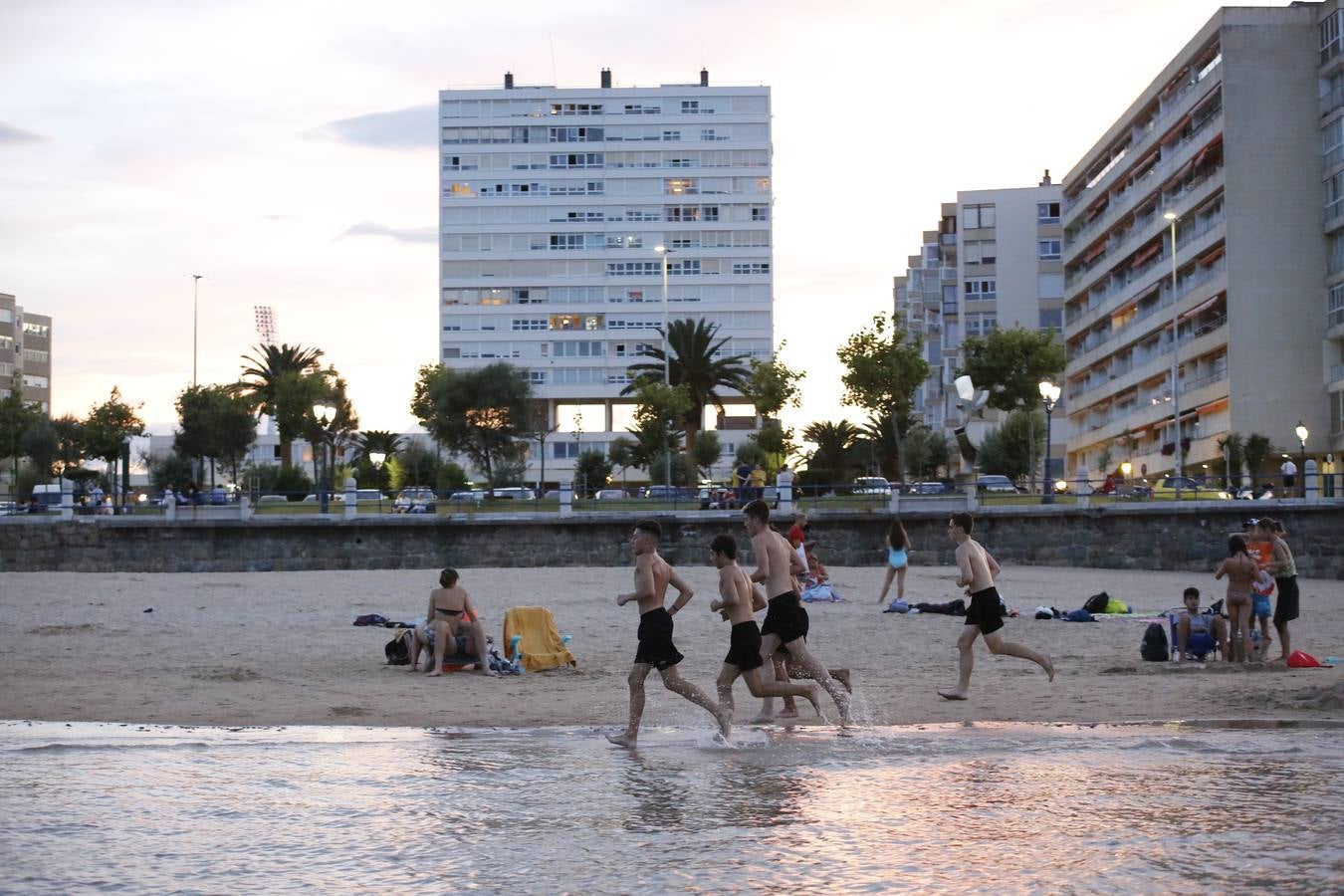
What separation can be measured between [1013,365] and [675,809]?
5692cm

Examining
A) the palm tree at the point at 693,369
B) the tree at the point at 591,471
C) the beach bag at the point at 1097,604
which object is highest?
the palm tree at the point at 693,369

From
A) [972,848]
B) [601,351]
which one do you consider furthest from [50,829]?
[601,351]

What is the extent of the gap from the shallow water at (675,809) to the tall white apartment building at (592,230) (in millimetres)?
91418

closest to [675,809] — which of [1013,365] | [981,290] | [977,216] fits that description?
[1013,365]

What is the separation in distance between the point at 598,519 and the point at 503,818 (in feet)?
110

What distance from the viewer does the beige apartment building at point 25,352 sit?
125m

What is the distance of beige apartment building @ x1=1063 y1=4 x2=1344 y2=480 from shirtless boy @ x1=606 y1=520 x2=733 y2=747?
180 feet

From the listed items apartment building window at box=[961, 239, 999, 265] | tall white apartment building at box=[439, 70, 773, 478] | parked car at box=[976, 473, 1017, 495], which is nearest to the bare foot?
parked car at box=[976, 473, 1017, 495]

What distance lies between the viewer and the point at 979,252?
95.6 metres

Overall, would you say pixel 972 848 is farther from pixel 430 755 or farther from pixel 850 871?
pixel 430 755

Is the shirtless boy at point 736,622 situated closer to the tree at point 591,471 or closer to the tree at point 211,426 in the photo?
the tree at point 591,471

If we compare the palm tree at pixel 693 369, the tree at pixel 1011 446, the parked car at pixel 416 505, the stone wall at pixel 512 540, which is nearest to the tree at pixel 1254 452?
the tree at pixel 1011 446

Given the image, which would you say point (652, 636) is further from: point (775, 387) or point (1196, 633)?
point (775, 387)

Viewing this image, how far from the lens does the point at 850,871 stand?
672 centimetres
